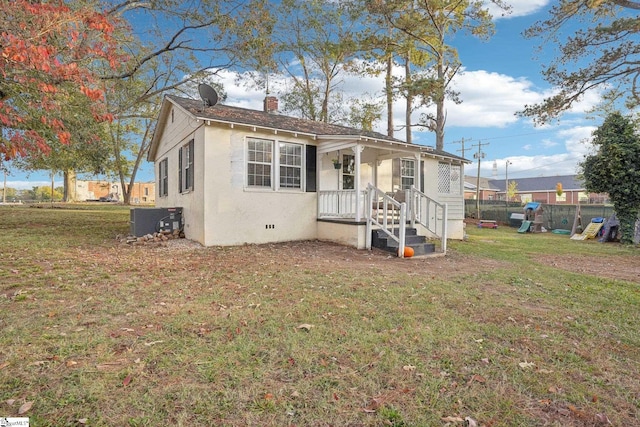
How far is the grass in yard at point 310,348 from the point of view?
217 cm

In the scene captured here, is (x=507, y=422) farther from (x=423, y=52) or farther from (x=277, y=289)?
(x=423, y=52)

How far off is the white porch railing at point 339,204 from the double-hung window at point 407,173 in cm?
365

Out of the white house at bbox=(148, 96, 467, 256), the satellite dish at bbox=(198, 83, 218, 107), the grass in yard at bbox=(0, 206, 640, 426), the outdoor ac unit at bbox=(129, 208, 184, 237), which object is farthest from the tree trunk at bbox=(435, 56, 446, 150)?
the outdoor ac unit at bbox=(129, 208, 184, 237)

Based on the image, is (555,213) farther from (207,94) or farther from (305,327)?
(305,327)

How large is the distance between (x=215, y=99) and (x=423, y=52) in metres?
16.6

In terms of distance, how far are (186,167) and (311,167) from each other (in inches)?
148

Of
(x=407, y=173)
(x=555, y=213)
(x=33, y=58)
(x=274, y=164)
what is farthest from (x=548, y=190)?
(x=33, y=58)

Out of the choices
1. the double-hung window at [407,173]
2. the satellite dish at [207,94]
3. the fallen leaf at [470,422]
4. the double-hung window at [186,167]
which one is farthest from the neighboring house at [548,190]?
the fallen leaf at [470,422]

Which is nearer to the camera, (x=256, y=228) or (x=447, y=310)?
(x=447, y=310)

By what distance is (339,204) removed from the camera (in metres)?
9.50

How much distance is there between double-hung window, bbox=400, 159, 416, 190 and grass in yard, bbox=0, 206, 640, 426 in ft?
22.0

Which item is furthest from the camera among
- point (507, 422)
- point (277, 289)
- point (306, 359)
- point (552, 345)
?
point (277, 289)

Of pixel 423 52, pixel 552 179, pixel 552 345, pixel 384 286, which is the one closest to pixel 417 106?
pixel 423 52

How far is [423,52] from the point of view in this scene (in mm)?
21000
